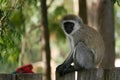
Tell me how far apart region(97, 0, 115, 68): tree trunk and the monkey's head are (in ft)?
3.33

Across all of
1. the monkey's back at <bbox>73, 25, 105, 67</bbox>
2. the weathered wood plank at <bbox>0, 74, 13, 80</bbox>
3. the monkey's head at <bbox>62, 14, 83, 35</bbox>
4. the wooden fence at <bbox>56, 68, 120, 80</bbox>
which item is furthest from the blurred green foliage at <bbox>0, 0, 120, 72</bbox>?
the wooden fence at <bbox>56, 68, 120, 80</bbox>

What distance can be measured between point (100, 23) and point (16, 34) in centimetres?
243

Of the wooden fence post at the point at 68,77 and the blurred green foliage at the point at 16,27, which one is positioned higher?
the blurred green foliage at the point at 16,27

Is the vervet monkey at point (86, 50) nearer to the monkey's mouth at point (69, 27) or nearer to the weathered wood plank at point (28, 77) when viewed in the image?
the monkey's mouth at point (69, 27)

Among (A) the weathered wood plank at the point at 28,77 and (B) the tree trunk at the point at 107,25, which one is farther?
(B) the tree trunk at the point at 107,25

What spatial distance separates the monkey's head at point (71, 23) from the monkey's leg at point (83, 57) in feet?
1.78

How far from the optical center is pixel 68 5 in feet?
58.4

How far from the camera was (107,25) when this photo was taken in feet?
28.2

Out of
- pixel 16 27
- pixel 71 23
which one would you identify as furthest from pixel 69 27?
pixel 16 27

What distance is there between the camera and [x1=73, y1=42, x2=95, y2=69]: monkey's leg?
281 inches

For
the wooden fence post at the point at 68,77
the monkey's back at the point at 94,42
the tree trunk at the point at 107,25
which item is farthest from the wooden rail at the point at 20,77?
the tree trunk at the point at 107,25

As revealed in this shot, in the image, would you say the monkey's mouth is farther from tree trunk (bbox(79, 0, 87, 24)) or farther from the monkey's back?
tree trunk (bbox(79, 0, 87, 24))

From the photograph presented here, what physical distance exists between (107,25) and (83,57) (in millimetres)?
1629

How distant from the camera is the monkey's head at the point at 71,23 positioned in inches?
300
